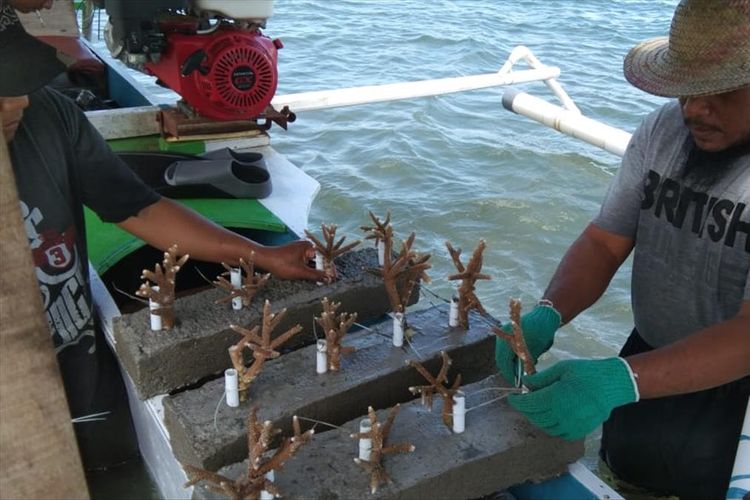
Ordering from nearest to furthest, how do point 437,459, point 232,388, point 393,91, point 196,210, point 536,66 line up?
point 437,459 < point 232,388 < point 196,210 < point 393,91 < point 536,66

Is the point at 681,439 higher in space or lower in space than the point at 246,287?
lower

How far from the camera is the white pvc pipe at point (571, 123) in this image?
5.29 m

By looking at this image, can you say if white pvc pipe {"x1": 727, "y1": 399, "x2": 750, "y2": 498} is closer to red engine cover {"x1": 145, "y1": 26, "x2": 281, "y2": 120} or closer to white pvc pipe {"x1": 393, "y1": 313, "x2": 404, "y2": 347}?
white pvc pipe {"x1": 393, "y1": 313, "x2": 404, "y2": 347}

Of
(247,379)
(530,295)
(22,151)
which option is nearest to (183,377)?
(247,379)

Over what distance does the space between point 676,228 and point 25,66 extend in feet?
5.45

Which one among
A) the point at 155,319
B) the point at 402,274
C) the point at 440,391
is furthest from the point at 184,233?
the point at 440,391

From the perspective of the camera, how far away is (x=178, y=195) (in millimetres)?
2838

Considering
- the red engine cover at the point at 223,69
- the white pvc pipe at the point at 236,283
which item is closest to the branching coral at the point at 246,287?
the white pvc pipe at the point at 236,283

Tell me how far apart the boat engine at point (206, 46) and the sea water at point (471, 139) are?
1298mm

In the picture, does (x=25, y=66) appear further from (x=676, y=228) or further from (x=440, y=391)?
(x=676, y=228)

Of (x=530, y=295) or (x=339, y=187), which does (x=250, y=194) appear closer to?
(x=530, y=295)

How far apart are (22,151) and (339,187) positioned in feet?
14.1

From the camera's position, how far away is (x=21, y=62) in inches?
65.2

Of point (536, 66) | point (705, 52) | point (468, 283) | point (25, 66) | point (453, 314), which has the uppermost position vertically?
point (705, 52)
